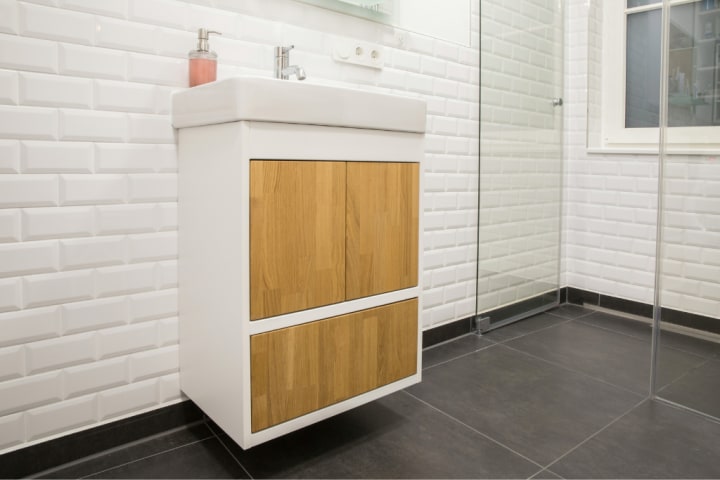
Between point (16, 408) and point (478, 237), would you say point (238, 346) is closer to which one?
point (16, 408)

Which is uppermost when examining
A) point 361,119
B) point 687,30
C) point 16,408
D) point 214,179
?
point 687,30

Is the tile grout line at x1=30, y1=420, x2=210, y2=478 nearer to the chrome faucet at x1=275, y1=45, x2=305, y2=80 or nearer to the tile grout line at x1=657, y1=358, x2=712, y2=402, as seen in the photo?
the chrome faucet at x1=275, y1=45, x2=305, y2=80

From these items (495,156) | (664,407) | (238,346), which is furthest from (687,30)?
(238,346)

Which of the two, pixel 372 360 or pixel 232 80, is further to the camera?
pixel 372 360

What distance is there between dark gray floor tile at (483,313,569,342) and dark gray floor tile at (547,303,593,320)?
65mm

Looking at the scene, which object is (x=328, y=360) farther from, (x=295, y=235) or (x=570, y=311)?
(x=570, y=311)

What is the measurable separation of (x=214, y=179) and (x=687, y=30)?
5.58 feet

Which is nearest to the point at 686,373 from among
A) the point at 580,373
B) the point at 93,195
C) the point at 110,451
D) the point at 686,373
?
the point at 686,373

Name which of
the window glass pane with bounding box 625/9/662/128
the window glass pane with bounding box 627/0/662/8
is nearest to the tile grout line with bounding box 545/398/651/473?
the window glass pane with bounding box 625/9/662/128

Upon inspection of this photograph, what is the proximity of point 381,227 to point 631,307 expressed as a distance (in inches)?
82.0

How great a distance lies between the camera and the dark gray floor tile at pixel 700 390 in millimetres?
1765

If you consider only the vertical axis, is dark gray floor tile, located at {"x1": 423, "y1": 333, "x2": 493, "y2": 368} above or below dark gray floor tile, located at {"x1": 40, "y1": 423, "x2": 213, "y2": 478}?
above

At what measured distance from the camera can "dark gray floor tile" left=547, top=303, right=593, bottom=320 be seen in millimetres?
2908

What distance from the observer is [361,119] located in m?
1.42
